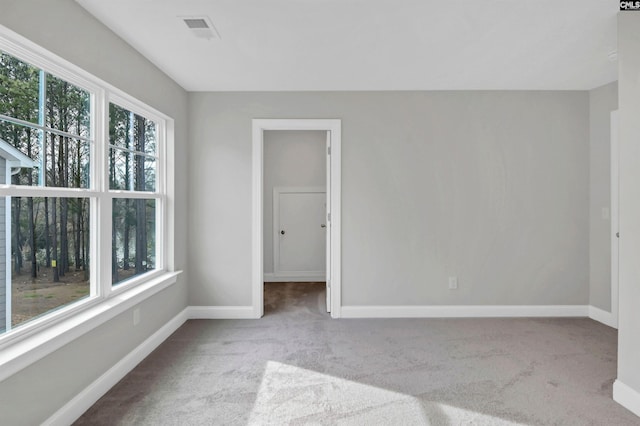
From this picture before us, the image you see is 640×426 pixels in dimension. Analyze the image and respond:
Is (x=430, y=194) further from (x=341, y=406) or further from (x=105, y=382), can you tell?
(x=105, y=382)

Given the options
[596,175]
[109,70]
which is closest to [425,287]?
[596,175]

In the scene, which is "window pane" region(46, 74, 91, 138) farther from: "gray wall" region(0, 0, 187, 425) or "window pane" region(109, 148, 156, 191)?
"window pane" region(109, 148, 156, 191)

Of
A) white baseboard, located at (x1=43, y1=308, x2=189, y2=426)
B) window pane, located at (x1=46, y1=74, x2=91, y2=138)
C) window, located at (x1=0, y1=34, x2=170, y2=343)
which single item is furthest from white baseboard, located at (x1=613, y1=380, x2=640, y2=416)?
window pane, located at (x1=46, y1=74, x2=91, y2=138)

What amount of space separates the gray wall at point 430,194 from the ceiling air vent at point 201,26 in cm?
125

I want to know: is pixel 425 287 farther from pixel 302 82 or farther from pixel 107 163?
pixel 107 163

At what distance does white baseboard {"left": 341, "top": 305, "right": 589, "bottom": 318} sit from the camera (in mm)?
3715

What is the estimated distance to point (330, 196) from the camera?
3.74 metres

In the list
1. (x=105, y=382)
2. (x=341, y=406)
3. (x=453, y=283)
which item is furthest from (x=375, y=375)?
(x=105, y=382)

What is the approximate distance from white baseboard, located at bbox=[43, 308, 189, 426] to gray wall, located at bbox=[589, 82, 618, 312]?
14.5 ft

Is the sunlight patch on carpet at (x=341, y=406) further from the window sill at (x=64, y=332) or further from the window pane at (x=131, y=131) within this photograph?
the window pane at (x=131, y=131)

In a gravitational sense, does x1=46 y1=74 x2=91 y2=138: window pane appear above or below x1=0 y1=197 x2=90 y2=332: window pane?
above

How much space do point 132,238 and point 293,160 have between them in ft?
10.0

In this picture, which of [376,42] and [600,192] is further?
[600,192]

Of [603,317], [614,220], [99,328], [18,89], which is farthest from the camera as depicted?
[603,317]
